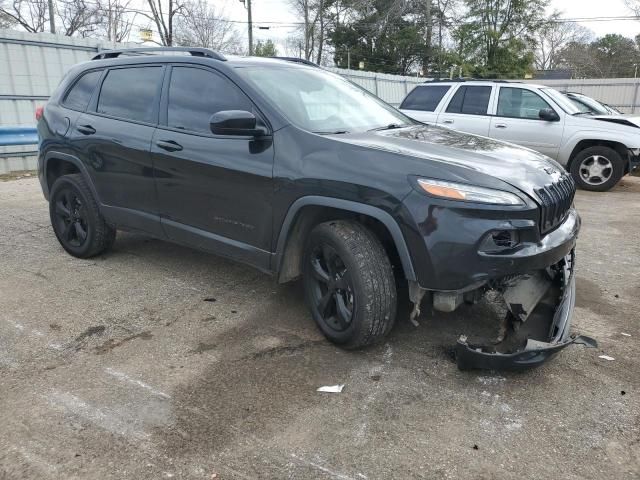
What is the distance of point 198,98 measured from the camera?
395cm

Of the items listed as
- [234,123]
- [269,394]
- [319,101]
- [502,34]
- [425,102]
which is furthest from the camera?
[502,34]

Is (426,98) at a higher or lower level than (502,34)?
lower

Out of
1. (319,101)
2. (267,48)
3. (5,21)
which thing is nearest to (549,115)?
(319,101)

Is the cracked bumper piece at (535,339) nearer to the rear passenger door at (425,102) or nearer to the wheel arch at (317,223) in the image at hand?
the wheel arch at (317,223)

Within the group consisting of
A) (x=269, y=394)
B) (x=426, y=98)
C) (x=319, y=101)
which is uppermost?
(x=319, y=101)

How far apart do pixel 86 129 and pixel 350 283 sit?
289cm

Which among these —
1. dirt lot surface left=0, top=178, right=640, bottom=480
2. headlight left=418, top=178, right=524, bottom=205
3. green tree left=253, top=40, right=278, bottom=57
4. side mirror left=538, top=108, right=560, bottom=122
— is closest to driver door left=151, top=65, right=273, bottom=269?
dirt lot surface left=0, top=178, right=640, bottom=480

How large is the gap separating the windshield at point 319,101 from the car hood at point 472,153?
0.25 m

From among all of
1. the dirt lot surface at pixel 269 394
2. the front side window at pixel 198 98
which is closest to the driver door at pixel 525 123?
the dirt lot surface at pixel 269 394

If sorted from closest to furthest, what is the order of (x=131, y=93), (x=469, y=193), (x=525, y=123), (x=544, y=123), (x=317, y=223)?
(x=469, y=193), (x=317, y=223), (x=131, y=93), (x=544, y=123), (x=525, y=123)

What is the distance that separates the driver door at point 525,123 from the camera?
902cm

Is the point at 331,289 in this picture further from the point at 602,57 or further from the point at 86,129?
the point at 602,57

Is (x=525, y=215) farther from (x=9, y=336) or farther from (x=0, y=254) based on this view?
(x=0, y=254)

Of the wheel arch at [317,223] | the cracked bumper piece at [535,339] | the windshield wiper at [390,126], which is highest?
the windshield wiper at [390,126]
